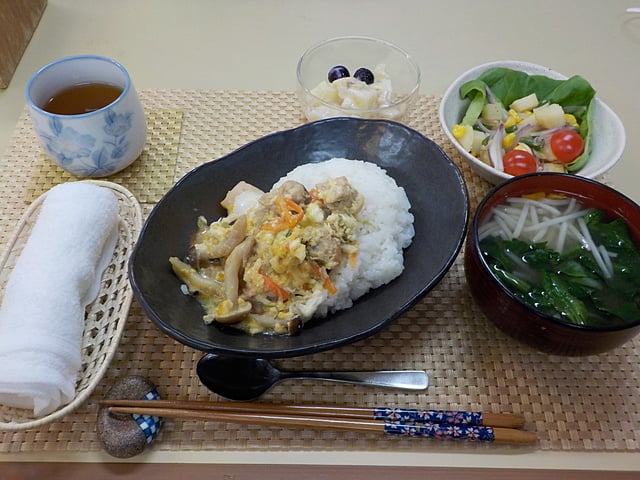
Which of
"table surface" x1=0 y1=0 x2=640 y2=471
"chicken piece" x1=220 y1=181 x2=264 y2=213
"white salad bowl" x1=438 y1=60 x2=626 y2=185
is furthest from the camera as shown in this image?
"table surface" x1=0 y1=0 x2=640 y2=471

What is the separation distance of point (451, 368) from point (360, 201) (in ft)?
1.92

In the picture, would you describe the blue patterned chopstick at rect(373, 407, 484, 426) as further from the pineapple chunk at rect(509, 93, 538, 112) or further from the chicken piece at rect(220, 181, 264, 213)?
the pineapple chunk at rect(509, 93, 538, 112)

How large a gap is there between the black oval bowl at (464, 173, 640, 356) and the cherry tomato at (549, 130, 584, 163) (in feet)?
1.28

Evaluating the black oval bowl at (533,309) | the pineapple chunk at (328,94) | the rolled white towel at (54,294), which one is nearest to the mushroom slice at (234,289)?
the rolled white towel at (54,294)

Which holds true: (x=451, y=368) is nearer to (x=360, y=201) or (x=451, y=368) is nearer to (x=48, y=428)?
(x=360, y=201)

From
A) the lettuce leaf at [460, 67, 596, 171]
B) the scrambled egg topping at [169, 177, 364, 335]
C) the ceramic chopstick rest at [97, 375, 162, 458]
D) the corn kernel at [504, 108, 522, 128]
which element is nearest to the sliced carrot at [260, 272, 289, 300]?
the scrambled egg topping at [169, 177, 364, 335]

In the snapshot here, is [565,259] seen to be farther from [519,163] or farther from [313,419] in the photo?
[313,419]

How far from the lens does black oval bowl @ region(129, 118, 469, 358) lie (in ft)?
4.58

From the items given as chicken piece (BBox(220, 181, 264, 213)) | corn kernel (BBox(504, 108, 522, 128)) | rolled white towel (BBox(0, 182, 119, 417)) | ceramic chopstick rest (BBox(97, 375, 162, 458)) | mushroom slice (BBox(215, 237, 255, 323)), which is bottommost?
ceramic chopstick rest (BBox(97, 375, 162, 458))

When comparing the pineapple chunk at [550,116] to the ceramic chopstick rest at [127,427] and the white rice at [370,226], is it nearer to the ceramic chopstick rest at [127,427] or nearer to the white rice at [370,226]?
the white rice at [370,226]

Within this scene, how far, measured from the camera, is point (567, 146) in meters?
1.94

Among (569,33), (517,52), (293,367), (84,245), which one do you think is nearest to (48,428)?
(84,245)

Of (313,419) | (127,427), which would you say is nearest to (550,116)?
(313,419)

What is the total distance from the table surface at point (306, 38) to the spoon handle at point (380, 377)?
4.57ft
